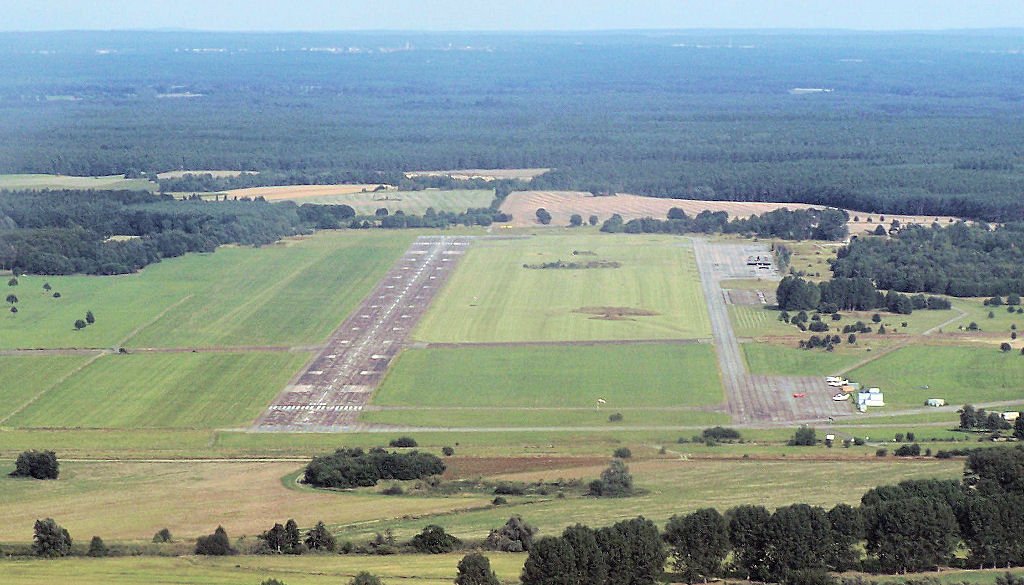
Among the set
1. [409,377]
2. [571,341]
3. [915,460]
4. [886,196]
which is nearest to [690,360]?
[571,341]

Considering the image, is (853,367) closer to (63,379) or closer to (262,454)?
(262,454)

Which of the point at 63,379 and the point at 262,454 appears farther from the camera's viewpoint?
the point at 63,379

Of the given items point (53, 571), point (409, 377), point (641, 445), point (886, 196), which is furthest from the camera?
point (886, 196)

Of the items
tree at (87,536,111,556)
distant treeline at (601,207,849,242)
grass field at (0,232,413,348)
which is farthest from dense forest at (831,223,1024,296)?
tree at (87,536,111,556)

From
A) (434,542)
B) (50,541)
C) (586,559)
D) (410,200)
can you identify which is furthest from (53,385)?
(410,200)

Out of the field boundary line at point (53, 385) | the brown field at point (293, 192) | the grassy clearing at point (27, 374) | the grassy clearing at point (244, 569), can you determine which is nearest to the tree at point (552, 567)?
the grassy clearing at point (244, 569)

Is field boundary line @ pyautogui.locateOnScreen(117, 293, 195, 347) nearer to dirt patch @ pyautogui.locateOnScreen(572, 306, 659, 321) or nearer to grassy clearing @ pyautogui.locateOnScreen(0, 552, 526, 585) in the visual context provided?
dirt patch @ pyautogui.locateOnScreen(572, 306, 659, 321)
